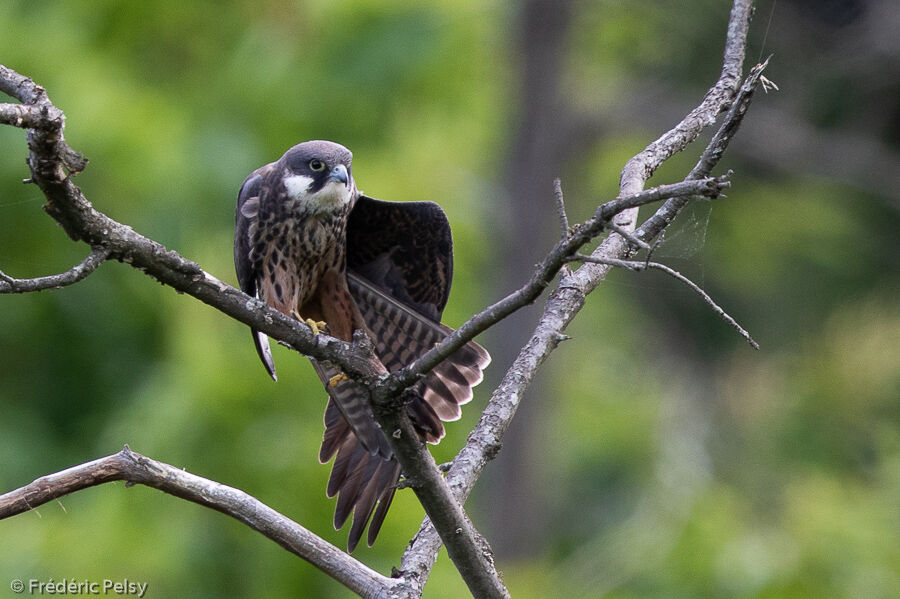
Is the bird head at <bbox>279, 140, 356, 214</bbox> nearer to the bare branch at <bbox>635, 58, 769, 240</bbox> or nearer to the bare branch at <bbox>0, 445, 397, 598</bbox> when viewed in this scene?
the bare branch at <bbox>635, 58, 769, 240</bbox>

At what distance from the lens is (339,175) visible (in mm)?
3396

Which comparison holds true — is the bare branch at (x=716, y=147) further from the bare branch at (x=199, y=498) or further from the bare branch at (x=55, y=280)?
the bare branch at (x=55, y=280)

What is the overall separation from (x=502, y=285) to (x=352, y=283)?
516cm

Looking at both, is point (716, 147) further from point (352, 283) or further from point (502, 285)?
point (502, 285)

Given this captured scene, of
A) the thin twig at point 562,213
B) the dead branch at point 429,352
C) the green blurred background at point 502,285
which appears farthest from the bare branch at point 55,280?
the green blurred background at point 502,285

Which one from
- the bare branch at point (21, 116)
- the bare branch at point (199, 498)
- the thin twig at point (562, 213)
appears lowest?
the bare branch at point (199, 498)

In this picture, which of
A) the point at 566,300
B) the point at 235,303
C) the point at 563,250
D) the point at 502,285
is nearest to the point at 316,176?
the point at 566,300

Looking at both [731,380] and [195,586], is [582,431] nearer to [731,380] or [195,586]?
[731,380]

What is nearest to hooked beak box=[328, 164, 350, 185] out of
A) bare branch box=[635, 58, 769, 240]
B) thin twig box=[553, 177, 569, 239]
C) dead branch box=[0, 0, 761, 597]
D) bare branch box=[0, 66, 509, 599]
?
dead branch box=[0, 0, 761, 597]

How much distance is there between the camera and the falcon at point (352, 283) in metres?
3.26

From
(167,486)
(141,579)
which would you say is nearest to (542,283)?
(167,486)

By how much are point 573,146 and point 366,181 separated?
1961 millimetres

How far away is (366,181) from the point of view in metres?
7.76

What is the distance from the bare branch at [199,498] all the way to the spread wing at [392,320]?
573 millimetres
